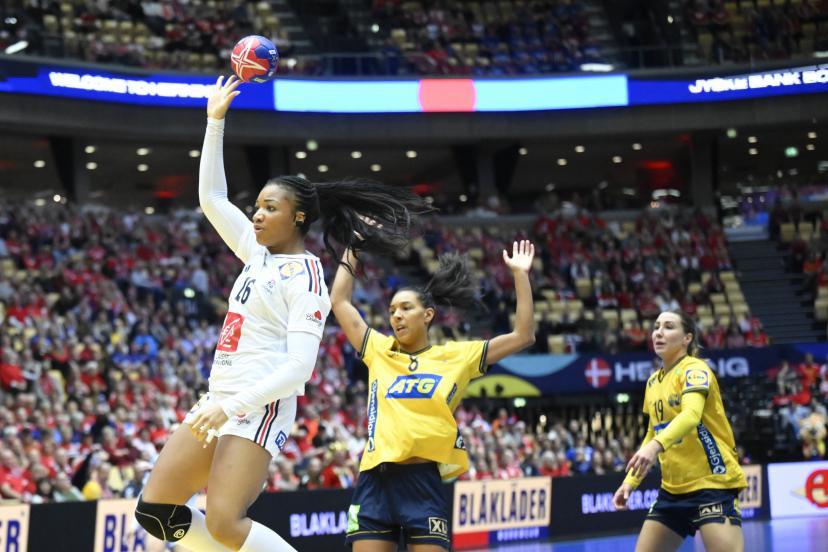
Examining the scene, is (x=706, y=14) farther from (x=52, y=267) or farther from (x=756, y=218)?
(x=52, y=267)

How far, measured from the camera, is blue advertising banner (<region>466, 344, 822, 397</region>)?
2491 cm

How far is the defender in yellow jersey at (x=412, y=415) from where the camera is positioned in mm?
6203

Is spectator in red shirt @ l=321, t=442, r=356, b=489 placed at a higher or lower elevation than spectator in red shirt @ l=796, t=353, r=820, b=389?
lower

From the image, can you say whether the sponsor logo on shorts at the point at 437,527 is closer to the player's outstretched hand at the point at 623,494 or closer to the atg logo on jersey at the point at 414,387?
the atg logo on jersey at the point at 414,387

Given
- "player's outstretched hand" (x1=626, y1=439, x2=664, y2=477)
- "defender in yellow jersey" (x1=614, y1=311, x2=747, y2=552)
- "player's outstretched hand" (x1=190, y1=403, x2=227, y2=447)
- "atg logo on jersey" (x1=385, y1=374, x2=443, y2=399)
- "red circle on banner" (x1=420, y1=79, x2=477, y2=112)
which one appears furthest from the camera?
"red circle on banner" (x1=420, y1=79, x2=477, y2=112)

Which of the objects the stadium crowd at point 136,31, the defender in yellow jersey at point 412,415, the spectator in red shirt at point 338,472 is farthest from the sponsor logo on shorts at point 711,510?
the stadium crowd at point 136,31

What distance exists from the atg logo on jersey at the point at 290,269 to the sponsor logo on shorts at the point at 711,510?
302cm

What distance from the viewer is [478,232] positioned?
30.1 metres

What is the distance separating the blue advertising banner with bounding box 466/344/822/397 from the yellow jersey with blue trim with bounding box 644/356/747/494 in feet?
55.8

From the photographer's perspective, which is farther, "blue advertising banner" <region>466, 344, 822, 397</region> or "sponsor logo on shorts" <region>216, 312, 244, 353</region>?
"blue advertising banner" <region>466, 344, 822, 397</region>

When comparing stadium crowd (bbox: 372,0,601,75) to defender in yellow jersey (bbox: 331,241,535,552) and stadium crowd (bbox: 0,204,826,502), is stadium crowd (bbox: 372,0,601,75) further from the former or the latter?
defender in yellow jersey (bbox: 331,241,535,552)

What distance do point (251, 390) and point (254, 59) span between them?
7.49ft

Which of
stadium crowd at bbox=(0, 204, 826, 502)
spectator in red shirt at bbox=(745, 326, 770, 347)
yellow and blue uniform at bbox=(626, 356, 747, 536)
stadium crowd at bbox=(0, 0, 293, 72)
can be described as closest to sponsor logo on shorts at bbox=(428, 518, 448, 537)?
yellow and blue uniform at bbox=(626, 356, 747, 536)

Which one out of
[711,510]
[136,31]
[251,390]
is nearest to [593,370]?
[136,31]
